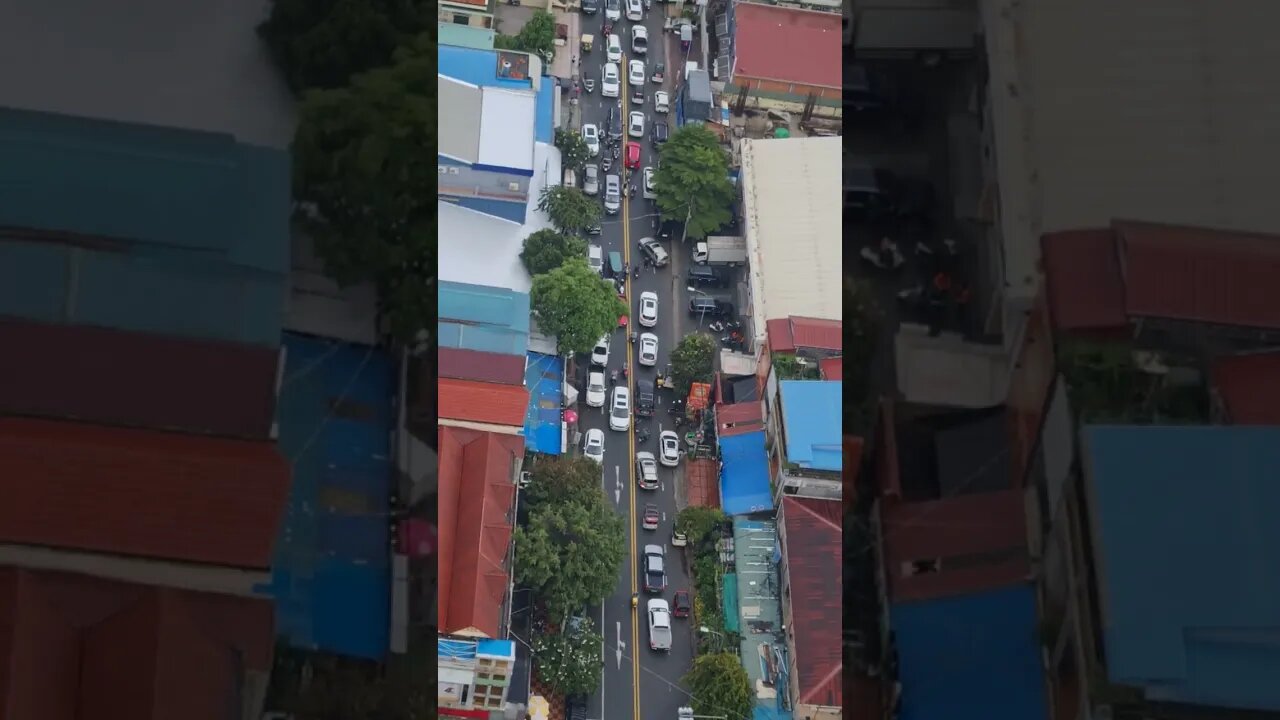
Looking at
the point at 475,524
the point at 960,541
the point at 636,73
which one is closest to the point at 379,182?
the point at 960,541

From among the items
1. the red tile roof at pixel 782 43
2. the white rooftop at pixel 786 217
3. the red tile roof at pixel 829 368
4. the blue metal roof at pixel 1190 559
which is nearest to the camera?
the blue metal roof at pixel 1190 559

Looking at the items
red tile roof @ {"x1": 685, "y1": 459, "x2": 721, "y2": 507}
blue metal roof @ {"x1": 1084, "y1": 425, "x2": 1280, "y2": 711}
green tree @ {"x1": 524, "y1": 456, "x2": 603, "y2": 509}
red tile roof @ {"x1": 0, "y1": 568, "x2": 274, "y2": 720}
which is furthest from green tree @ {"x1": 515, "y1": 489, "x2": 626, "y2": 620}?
blue metal roof @ {"x1": 1084, "y1": 425, "x2": 1280, "y2": 711}

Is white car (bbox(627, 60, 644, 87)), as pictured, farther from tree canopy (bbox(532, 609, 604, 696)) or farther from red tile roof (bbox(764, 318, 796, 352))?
tree canopy (bbox(532, 609, 604, 696))

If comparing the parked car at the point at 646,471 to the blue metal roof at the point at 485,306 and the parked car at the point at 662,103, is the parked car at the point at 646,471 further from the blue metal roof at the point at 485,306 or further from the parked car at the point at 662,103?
the parked car at the point at 662,103

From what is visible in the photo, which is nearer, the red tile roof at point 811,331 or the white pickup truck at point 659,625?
the red tile roof at point 811,331

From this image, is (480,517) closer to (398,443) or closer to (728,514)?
(728,514)

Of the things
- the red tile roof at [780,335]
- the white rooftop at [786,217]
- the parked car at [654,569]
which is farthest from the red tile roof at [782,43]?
the parked car at [654,569]

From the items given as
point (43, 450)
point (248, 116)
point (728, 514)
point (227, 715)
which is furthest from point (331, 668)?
point (728, 514)
